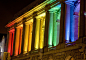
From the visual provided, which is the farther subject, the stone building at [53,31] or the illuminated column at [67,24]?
the illuminated column at [67,24]

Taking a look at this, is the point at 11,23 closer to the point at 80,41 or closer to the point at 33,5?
the point at 33,5

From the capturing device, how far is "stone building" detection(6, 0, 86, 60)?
133 ft

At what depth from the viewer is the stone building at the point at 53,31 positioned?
4069 cm

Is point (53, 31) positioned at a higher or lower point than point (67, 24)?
lower

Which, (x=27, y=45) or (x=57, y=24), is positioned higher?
(x=57, y=24)

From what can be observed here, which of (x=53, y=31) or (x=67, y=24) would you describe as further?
(x=53, y=31)

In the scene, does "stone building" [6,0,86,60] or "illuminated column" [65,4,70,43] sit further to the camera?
"illuminated column" [65,4,70,43]

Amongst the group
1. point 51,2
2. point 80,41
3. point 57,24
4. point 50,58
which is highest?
point 51,2

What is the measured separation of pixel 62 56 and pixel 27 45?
22.1 m

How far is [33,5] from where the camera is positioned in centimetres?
6172

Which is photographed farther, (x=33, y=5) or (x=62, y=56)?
(x=33, y=5)

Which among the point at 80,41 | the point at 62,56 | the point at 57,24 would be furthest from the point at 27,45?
the point at 80,41

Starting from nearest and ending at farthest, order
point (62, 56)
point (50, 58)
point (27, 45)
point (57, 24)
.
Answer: point (62, 56) < point (50, 58) < point (57, 24) < point (27, 45)

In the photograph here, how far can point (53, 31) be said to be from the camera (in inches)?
2077
